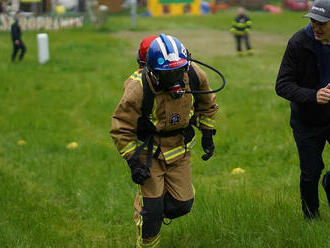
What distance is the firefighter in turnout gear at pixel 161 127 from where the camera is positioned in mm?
4082

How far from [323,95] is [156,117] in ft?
4.06

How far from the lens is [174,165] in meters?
4.52

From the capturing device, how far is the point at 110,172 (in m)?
7.37

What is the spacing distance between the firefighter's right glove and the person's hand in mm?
1369

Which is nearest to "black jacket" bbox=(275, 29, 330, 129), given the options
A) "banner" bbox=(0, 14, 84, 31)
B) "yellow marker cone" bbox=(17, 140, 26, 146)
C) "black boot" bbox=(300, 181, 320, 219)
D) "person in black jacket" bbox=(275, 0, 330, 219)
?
"person in black jacket" bbox=(275, 0, 330, 219)

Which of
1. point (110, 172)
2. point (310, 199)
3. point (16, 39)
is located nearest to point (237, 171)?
point (110, 172)

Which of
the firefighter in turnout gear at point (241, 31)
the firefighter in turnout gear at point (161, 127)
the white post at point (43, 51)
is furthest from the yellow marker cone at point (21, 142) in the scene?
the firefighter in turnout gear at point (241, 31)

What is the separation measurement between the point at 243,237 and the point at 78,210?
2218 millimetres

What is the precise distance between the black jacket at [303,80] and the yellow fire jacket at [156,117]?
69 centimetres

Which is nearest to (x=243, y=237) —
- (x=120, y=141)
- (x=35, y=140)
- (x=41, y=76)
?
(x=120, y=141)

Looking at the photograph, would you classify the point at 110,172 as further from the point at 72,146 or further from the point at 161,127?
the point at 161,127

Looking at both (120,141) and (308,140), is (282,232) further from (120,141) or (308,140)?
(120,141)

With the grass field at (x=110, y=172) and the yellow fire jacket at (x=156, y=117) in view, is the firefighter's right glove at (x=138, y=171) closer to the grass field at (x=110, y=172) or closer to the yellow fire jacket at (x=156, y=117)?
the yellow fire jacket at (x=156, y=117)

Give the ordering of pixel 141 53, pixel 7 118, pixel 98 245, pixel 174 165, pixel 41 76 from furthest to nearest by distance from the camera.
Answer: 1. pixel 41 76
2. pixel 7 118
3. pixel 98 245
4. pixel 141 53
5. pixel 174 165
